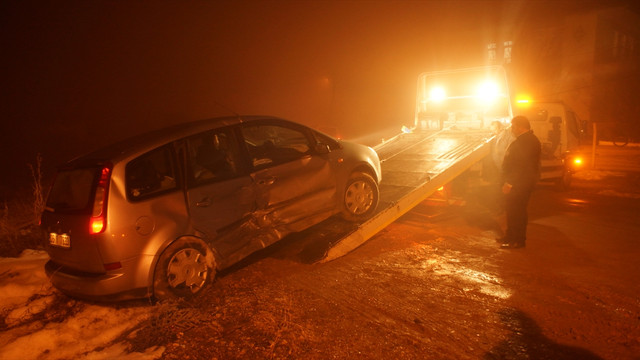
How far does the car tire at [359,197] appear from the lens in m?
5.41

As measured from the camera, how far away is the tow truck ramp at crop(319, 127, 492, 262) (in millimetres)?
5137

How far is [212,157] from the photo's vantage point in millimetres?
4230

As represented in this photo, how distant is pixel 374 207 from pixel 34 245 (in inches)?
199

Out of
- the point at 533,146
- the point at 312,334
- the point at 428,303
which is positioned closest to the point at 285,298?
the point at 312,334

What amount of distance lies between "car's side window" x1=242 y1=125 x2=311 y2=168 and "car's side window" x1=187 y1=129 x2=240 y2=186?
8.7 inches

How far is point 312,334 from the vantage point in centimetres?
331

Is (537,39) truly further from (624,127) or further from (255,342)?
(255,342)

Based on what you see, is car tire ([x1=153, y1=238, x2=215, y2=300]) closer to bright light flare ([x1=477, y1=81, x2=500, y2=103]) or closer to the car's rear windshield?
the car's rear windshield

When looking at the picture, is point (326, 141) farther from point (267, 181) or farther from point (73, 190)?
point (73, 190)

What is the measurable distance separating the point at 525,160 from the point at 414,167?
7.01ft

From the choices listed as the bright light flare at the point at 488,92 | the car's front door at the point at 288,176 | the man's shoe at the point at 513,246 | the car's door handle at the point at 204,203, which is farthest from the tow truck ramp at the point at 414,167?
the car's door handle at the point at 204,203

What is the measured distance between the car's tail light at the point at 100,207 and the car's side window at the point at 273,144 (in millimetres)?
1521

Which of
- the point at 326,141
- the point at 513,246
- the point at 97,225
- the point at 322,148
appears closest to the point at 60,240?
the point at 97,225

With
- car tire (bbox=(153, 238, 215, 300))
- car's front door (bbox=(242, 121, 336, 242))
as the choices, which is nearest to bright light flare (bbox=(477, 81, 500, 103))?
car's front door (bbox=(242, 121, 336, 242))
